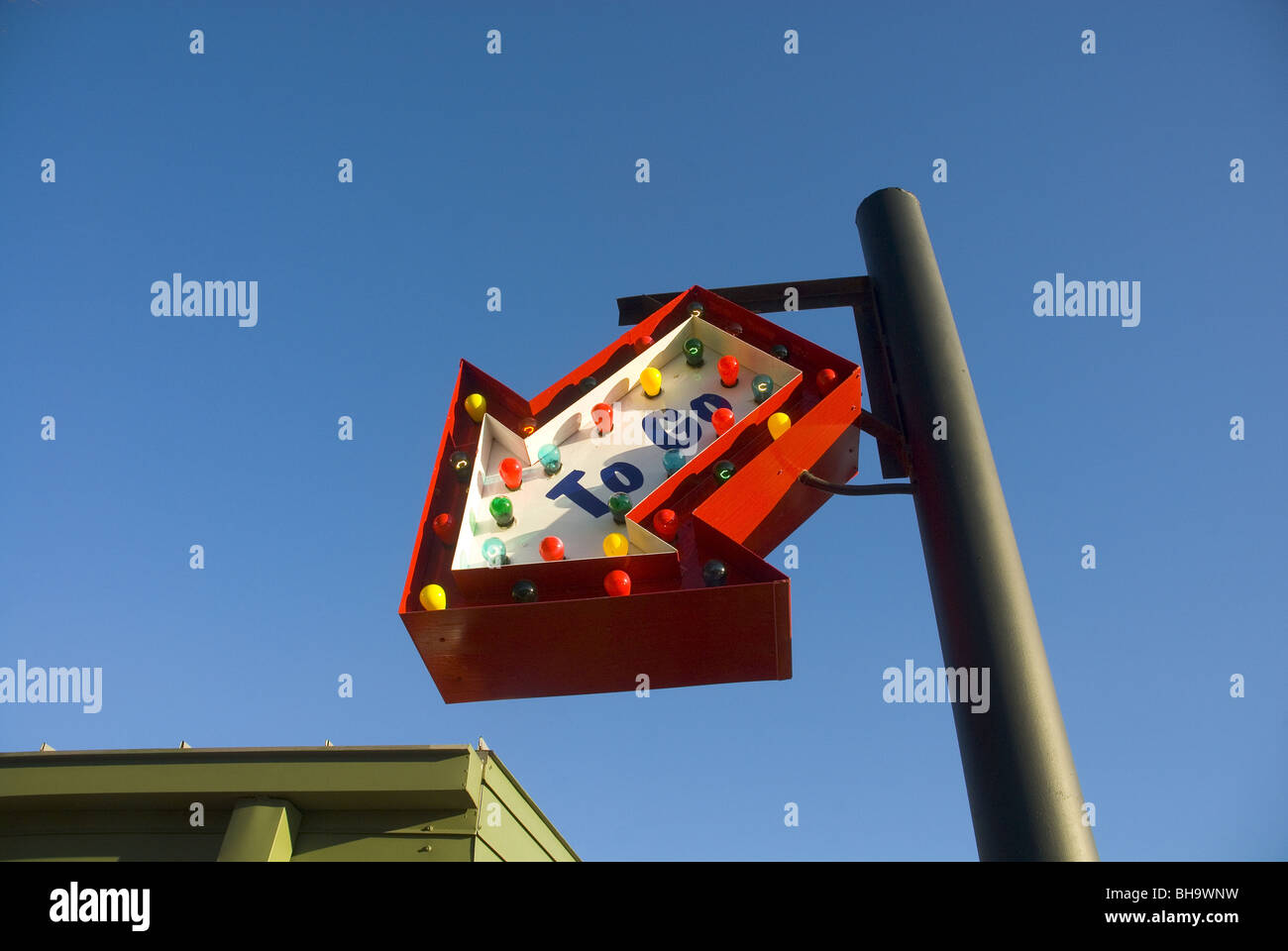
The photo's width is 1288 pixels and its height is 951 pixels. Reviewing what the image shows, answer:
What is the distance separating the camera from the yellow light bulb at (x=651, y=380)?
5.37 metres

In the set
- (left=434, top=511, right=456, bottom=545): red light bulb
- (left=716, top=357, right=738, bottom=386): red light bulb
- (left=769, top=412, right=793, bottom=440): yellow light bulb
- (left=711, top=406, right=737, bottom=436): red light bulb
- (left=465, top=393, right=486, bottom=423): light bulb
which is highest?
(left=716, top=357, right=738, bottom=386): red light bulb

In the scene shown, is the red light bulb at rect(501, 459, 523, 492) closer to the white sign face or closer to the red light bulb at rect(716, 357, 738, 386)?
the white sign face

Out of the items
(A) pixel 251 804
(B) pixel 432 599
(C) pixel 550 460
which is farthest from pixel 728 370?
(A) pixel 251 804

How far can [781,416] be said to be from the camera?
15.8 ft

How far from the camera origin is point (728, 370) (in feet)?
17.3

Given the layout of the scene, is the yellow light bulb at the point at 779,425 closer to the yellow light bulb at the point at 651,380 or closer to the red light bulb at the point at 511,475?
the yellow light bulb at the point at 651,380

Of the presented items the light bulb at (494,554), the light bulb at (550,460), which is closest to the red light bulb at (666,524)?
the light bulb at (494,554)

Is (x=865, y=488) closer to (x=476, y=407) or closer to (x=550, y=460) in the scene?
(x=550, y=460)

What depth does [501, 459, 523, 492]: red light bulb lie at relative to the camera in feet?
16.8

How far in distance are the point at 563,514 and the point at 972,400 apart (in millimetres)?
1954

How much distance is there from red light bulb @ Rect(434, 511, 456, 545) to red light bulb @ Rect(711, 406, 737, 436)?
1312mm

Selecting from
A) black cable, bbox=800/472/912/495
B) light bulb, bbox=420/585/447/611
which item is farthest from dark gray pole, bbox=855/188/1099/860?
light bulb, bbox=420/585/447/611

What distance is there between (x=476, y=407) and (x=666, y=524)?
1.40 metres
